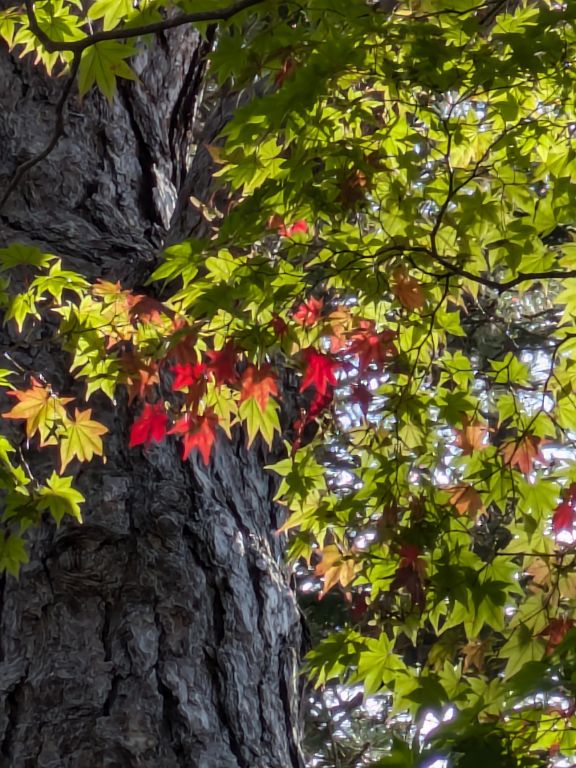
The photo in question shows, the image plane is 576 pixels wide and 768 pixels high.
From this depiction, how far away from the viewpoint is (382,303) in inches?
70.2

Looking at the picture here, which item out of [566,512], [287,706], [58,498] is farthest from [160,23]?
[287,706]

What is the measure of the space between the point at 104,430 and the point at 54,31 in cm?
75

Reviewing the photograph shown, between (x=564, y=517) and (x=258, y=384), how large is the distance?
22.4 inches

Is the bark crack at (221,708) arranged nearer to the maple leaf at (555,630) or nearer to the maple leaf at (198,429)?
the maple leaf at (198,429)

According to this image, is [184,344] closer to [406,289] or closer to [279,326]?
[279,326]

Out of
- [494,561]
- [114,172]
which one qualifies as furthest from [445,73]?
[114,172]

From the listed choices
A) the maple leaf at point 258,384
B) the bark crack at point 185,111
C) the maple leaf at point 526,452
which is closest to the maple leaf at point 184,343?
the maple leaf at point 258,384

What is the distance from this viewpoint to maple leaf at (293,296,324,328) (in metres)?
1.77

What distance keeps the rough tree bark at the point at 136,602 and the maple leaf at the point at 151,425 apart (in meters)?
0.17

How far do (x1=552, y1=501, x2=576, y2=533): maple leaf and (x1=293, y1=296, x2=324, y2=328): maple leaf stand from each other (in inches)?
21.5

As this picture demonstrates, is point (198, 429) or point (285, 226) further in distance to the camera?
point (198, 429)

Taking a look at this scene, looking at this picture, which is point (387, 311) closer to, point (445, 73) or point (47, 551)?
point (445, 73)

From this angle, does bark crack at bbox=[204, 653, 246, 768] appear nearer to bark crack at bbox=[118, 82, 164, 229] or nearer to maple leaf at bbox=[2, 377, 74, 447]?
maple leaf at bbox=[2, 377, 74, 447]

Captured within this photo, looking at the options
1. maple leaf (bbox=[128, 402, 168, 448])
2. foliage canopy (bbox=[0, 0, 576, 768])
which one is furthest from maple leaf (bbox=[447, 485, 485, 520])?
maple leaf (bbox=[128, 402, 168, 448])
